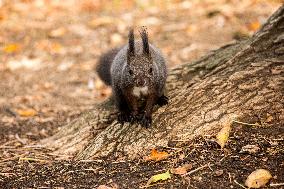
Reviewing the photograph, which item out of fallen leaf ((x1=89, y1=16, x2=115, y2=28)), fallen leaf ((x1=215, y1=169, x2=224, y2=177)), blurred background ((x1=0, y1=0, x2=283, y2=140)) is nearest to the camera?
fallen leaf ((x1=215, y1=169, x2=224, y2=177))

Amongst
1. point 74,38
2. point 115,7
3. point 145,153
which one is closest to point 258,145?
point 145,153

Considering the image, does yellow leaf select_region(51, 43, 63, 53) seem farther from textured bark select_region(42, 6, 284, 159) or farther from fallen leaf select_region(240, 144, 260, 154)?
fallen leaf select_region(240, 144, 260, 154)

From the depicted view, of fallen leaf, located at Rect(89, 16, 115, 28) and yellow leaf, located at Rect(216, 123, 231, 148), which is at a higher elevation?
fallen leaf, located at Rect(89, 16, 115, 28)

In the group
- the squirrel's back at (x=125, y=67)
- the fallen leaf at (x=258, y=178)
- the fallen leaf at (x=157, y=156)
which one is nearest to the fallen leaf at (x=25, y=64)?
the squirrel's back at (x=125, y=67)

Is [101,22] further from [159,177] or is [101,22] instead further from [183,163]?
[159,177]

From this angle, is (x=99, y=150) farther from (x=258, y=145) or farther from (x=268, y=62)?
(x=268, y=62)

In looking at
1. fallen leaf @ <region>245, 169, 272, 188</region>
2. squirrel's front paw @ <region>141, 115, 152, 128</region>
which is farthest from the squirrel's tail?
fallen leaf @ <region>245, 169, 272, 188</region>
